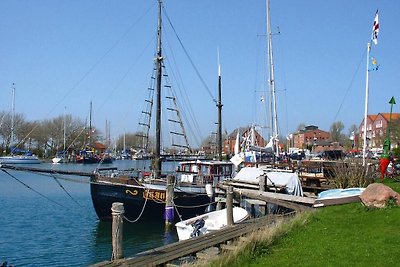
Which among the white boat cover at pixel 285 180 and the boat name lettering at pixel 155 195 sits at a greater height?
the white boat cover at pixel 285 180

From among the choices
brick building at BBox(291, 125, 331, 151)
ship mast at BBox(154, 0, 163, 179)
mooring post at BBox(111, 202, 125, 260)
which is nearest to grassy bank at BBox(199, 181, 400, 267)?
mooring post at BBox(111, 202, 125, 260)

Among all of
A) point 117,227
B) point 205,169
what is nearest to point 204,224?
point 117,227

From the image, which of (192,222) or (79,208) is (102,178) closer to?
(79,208)

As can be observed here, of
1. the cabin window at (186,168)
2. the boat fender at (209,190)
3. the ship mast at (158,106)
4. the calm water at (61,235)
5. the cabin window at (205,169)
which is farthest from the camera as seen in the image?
the cabin window at (186,168)

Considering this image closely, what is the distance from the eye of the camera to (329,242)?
11680mm

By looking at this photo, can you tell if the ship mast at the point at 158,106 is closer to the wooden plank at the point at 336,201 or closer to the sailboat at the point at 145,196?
the sailboat at the point at 145,196

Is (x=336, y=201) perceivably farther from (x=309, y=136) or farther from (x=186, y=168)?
(x=309, y=136)

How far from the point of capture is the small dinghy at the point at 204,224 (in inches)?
729

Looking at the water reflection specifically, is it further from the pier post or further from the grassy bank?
the grassy bank

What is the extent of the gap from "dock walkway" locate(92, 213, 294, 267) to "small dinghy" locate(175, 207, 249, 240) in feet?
11.5

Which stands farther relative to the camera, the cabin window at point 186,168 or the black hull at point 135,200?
the cabin window at point 186,168

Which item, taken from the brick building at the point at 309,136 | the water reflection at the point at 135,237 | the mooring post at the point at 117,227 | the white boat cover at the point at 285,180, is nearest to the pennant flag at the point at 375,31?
the white boat cover at the point at 285,180

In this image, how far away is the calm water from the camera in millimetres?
18894

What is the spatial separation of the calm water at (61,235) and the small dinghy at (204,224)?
99.6 inches
